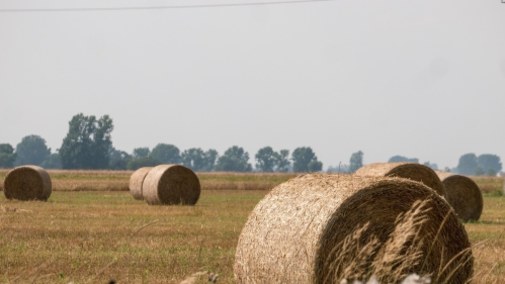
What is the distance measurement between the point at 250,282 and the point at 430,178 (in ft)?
44.6

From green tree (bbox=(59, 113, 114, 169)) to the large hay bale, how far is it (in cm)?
15607

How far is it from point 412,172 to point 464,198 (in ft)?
18.9

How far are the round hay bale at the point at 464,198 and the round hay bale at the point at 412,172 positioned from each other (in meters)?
4.67

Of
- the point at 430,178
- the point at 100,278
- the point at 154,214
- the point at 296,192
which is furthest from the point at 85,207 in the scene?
the point at 296,192

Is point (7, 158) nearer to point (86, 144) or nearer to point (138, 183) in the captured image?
point (86, 144)

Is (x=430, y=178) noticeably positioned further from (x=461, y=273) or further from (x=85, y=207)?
(x=461, y=273)

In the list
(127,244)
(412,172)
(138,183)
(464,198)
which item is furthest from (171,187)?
(127,244)

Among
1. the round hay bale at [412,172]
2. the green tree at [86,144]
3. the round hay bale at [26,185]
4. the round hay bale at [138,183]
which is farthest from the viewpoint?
the green tree at [86,144]

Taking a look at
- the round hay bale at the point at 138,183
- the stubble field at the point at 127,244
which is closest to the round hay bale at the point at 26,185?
the round hay bale at the point at 138,183

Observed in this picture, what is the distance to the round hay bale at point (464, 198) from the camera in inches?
1139

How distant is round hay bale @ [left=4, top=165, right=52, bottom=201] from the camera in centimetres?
3719

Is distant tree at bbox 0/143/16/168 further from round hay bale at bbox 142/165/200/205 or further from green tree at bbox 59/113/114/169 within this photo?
round hay bale at bbox 142/165/200/205

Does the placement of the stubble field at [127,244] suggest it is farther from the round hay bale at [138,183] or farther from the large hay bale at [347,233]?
the round hay bale at [138,183]

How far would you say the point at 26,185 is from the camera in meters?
37.4
